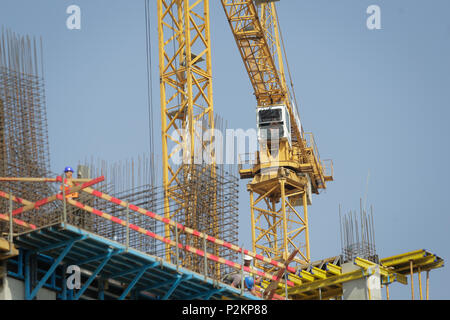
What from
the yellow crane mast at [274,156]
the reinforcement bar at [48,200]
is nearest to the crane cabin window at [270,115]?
the yellow crane mast at [274,156]

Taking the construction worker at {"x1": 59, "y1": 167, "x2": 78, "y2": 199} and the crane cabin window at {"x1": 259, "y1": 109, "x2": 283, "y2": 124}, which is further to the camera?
the crane cabin window at {"x1": 259, "y1": 109, "x2": 283, "y2": 124}

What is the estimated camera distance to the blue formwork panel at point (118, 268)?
127ft

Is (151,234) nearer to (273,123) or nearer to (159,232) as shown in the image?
(159,232)

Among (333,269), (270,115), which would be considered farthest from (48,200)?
(270,115)

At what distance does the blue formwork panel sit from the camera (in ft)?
127

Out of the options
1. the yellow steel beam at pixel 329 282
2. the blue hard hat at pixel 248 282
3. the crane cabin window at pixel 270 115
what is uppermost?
the crane cabin window at pixel 270 115

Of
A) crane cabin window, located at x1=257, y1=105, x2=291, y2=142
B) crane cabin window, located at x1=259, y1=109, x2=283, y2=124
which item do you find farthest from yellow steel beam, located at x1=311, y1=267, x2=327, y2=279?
crane cabin window, located at x1=259, y1=109, x2=283, y2=124

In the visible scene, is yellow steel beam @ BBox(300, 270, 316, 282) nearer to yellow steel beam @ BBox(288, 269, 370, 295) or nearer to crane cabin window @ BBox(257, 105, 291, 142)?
yellow steel beam @ BBox(288, 269, 370, 295)

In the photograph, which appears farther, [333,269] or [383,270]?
[333,269]

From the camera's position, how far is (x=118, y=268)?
4150 centimetres

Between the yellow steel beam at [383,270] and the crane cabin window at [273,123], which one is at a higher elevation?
the crane cabin window at [273,123]

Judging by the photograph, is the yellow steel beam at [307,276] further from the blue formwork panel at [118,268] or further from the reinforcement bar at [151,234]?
the blue formwork panel at [118,268]

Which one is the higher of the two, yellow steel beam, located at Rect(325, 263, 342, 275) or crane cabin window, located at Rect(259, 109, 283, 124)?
crane cabin window, located at Rect(259, 109, 283, 124)
